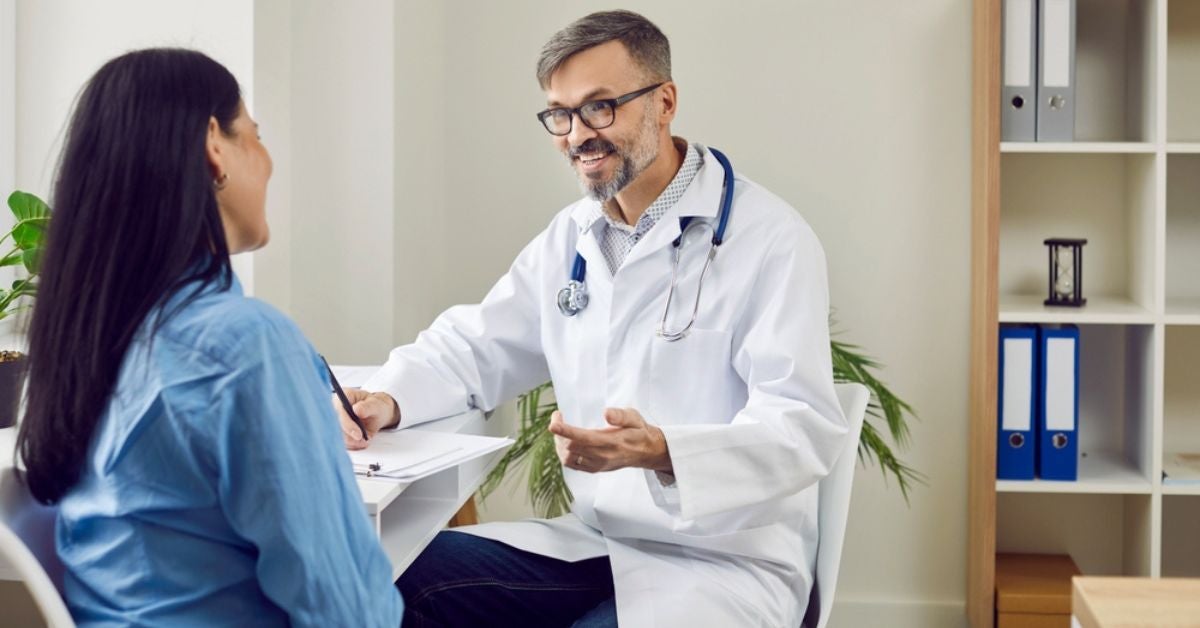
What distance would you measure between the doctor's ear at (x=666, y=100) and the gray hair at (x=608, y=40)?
2 centimetres

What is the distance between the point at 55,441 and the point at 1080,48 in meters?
2.27

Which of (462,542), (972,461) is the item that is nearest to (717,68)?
(972,461)

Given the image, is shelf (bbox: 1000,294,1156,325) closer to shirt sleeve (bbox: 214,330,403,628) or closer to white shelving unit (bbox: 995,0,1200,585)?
white shelving unit (bbox: 995,0,1200,585)

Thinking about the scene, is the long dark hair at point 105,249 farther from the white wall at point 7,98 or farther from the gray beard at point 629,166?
the white wall at point 7,98

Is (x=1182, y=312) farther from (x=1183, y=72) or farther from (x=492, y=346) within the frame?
(x=492, y=346)

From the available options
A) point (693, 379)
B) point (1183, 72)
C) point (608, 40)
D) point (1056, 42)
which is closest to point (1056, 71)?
point (1056, 42)

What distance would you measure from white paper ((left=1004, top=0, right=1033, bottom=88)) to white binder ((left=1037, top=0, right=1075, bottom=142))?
0.02m

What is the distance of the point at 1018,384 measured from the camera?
8.25 ft

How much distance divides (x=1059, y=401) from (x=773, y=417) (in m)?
1.15

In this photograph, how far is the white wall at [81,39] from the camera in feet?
7.32

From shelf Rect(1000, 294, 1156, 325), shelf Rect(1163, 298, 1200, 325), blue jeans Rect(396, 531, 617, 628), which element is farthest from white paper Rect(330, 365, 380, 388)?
shelf Rect(1163, 298, 1200, 325)

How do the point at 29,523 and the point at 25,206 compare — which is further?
the point at 25,206

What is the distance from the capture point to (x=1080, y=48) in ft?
8.73

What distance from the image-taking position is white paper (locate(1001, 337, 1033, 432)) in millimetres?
2506
